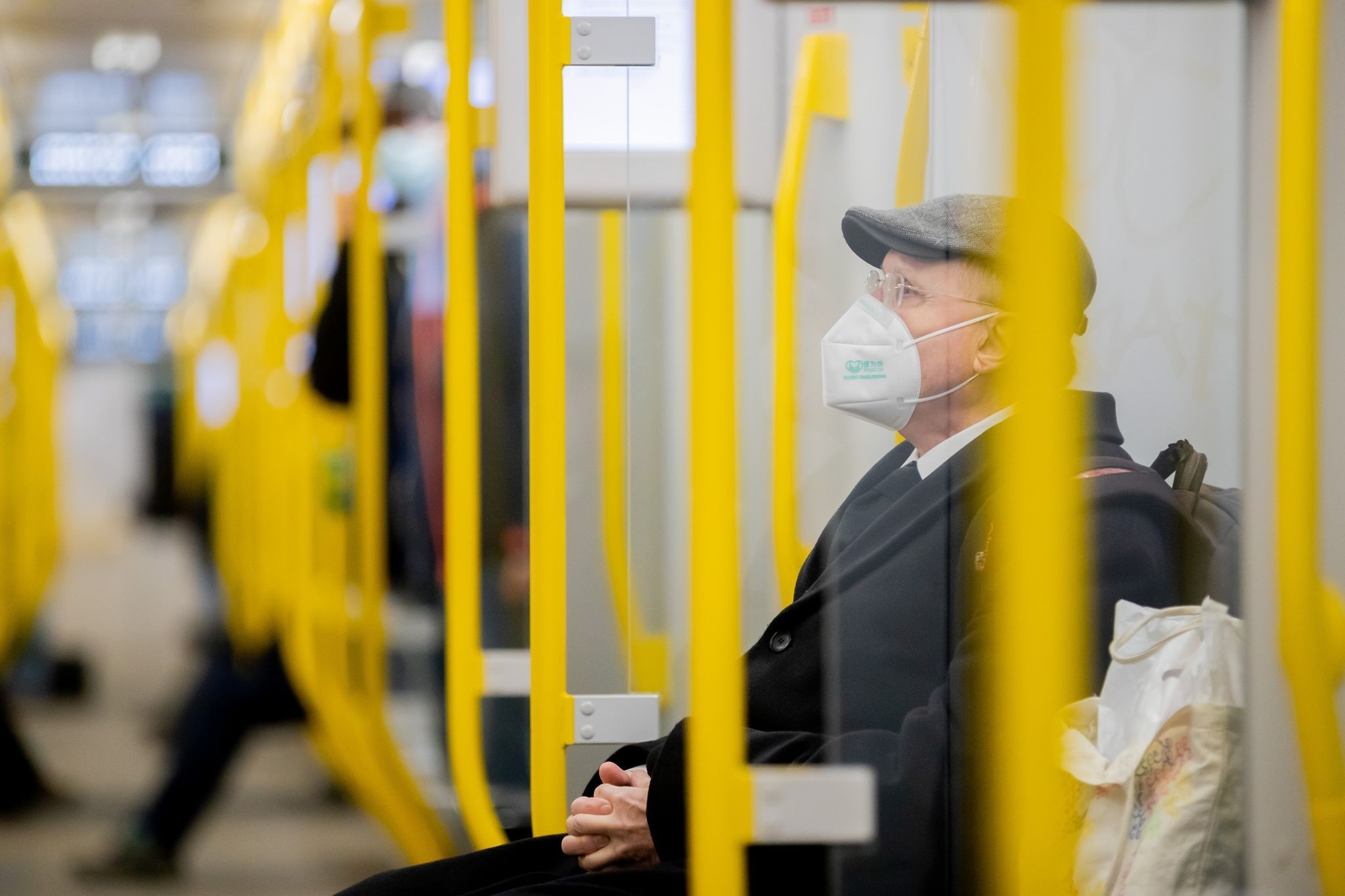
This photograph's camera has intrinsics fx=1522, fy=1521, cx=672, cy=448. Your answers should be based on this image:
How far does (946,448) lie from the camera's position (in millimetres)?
1325

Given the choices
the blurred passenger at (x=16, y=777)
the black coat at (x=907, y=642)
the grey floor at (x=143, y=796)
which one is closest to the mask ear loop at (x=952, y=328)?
the black coat at (x=907, y=642)

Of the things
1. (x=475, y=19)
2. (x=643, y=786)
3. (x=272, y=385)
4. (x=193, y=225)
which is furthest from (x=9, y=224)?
(x=193, y=225)

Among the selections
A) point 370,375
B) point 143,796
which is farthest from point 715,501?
point 143,796

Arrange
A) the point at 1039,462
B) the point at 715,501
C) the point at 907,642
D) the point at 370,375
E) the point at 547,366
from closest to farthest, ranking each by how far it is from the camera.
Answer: the point at 1039,462 < the point at 715,501 < the point at 907,642 < the point at 547,366 < the point at 370,375

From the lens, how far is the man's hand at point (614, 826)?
59.8 inches

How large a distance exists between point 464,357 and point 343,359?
1569 mm

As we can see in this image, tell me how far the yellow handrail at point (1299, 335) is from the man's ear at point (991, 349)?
0.76 feet

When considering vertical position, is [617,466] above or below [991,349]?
below

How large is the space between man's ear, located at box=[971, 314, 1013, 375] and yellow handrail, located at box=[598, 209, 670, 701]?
0.55 meters

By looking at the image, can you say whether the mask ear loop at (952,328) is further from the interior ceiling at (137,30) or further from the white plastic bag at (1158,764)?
the interior ceiling at (137,30)

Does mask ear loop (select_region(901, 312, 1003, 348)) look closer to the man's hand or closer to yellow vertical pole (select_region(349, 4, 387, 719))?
the man's hand

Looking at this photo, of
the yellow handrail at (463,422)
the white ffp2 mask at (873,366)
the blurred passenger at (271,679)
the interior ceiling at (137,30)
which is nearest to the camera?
the white ffp2 mask at (873,366)

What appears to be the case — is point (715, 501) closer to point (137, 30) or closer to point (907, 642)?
point (907, 642)

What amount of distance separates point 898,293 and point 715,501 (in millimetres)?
288
